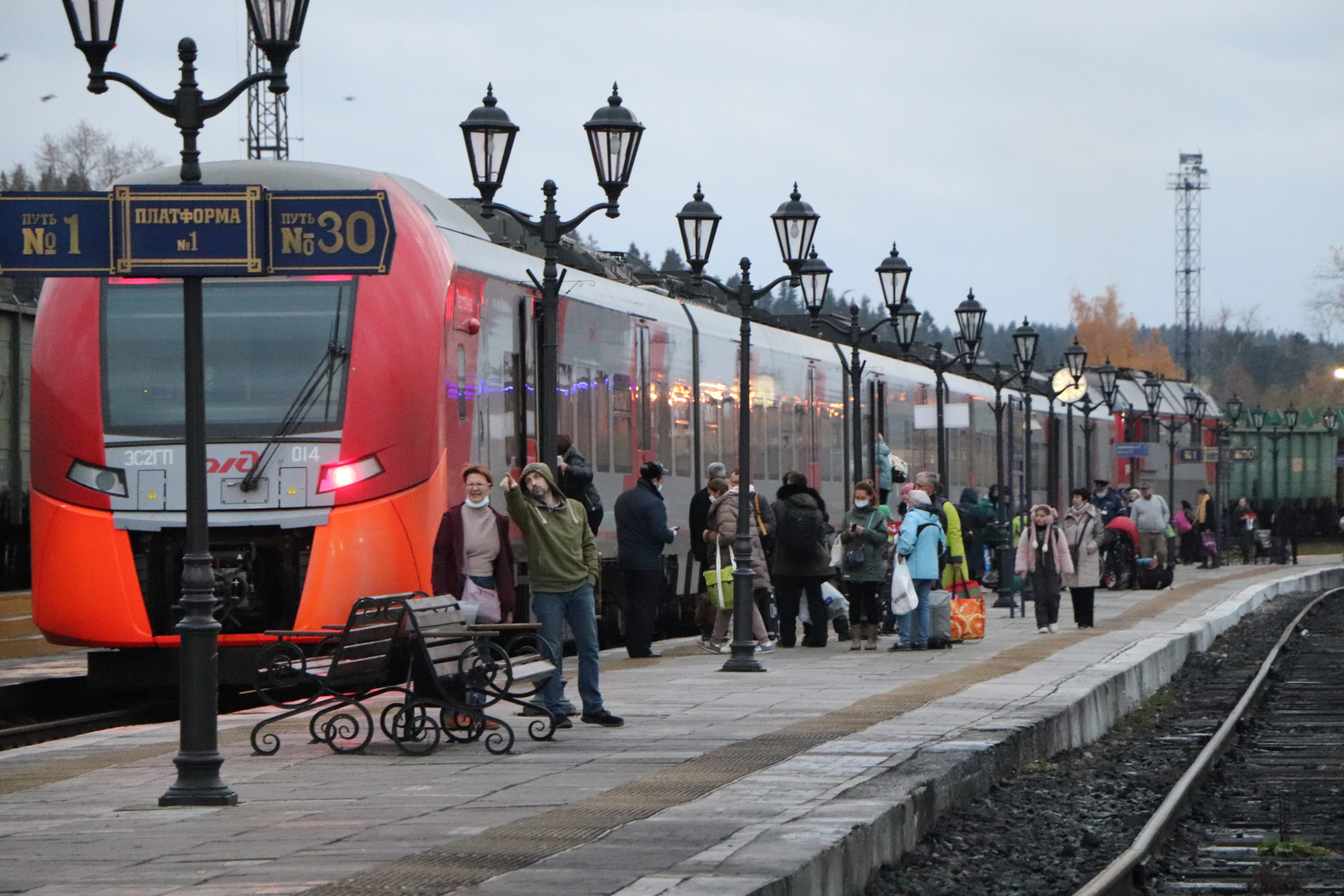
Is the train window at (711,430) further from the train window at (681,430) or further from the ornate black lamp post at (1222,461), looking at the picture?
the ornate black lamp post at (1222,461)

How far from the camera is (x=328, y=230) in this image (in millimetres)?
9219

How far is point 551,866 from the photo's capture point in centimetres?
716

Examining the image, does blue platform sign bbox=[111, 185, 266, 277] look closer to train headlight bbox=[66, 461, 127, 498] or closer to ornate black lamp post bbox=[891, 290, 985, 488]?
train headlight bbox=[66, 461, 127, 498]

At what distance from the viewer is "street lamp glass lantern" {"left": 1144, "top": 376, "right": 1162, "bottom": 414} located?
5009 centimetres

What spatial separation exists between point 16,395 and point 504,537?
12.2 metres

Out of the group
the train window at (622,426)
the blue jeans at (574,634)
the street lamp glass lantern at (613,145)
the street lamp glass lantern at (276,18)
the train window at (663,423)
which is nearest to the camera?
the street lamp glass lantern at (276,18)

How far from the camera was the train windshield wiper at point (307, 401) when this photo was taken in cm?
1432

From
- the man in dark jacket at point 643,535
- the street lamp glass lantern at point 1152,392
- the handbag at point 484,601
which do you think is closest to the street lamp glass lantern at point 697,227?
the man in dark jacket at point 643,535

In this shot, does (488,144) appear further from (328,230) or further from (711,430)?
(711,430)

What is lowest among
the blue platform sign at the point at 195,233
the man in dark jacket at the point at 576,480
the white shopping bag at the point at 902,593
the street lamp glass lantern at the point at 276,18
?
the white shopping bag at the point at 902,593

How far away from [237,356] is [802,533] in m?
6.25

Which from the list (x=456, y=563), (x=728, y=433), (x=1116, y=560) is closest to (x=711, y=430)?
(x=728, y=433)

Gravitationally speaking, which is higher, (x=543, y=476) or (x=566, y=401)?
(x=566, y=401)

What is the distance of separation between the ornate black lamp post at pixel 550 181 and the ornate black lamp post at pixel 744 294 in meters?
2.09
